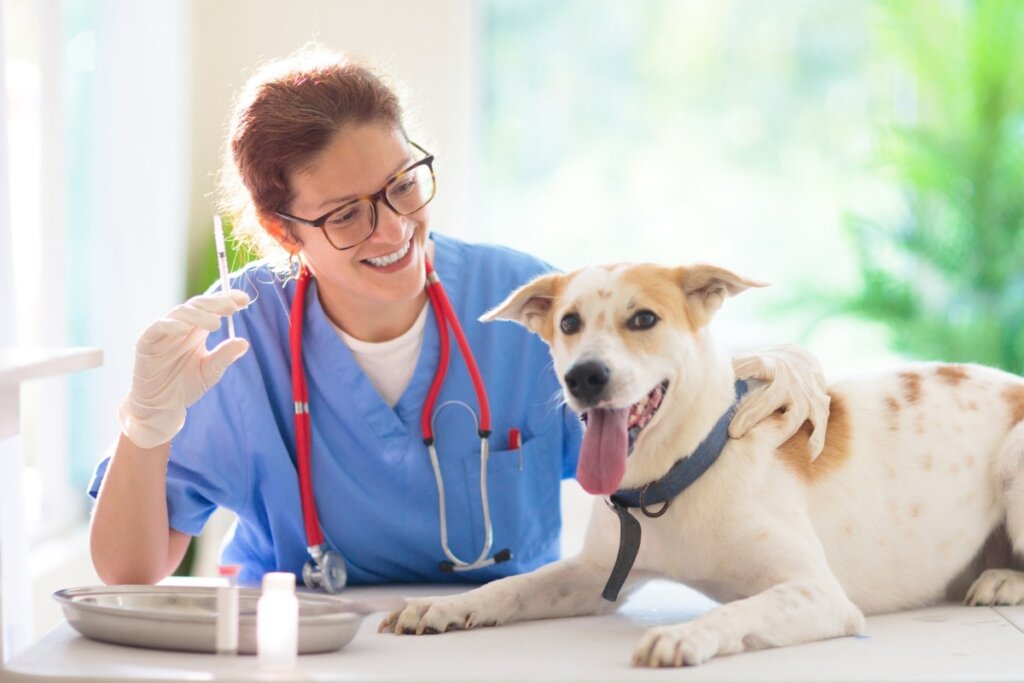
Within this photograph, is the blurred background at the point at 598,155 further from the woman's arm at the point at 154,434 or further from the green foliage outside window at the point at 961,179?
the woman's arm at the point at 154,434

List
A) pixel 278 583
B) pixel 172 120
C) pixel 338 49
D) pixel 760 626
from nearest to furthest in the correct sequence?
1. pixel 278 583
2. pixel 760 626
3. pixel 172 120
4. pixel 338 49

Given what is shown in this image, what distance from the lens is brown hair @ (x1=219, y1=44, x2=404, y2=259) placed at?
1.75 m

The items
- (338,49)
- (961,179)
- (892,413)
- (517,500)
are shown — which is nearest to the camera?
(892,413)

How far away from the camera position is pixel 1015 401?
1.71m

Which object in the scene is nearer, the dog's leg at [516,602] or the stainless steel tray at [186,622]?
the stainless steel tray at [186,622]

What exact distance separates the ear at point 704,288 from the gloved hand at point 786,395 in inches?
3.6

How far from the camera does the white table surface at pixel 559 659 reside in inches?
46.3

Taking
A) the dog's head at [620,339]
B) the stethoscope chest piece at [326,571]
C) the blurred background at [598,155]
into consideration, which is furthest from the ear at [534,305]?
the blurred background at [598,155]

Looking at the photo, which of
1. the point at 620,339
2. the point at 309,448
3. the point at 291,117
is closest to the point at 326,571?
the point at 309,448

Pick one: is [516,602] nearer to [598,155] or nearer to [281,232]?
[281,232]

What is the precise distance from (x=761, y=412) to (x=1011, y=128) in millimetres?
3139

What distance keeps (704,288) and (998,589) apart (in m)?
0.57

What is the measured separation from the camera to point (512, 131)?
15.5ft

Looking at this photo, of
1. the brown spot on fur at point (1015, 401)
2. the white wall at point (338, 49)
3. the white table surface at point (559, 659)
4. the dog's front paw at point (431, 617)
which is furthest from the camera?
the white wall at point (338, 49)
